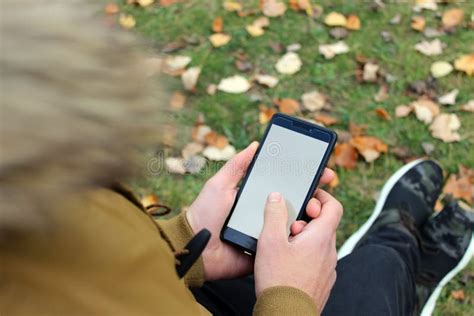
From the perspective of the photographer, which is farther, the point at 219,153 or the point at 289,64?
the point at 289,64

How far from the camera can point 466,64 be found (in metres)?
2.33

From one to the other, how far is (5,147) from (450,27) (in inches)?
91.1

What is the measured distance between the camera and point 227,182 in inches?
52.3

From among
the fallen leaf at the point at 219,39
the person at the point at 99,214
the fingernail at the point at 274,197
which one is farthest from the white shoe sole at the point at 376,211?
the fallen leaf at the point at 219,39

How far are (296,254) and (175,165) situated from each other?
1115 mm

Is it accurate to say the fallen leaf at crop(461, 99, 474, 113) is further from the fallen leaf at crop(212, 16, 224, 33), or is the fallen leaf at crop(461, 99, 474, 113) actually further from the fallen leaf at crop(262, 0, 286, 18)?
the fallen leaf at crop(212, 16, 224, 33)

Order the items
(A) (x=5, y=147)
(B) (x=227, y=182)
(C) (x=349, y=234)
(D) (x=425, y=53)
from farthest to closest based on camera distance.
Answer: (D) (x=425, y=53) → (C) (x=349, y=234) → (B) (x=227, y=182) → (A) (x=5, y=147)

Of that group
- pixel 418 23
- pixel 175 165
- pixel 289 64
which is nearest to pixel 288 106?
pixel 289 64

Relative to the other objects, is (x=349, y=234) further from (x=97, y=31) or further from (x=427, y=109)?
(x=97, y=31)

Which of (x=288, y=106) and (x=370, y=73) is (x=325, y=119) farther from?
(x=370, y=73)

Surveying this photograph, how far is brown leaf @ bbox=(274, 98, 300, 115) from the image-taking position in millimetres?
2271

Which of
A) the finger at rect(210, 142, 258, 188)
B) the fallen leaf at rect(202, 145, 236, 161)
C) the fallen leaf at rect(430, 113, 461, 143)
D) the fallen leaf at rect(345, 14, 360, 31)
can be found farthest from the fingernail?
the fallen leaf at rect(345, 14, 360, 31)

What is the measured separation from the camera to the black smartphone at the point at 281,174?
4.27 ft

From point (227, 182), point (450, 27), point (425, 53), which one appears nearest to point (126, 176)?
point (227, 182)
